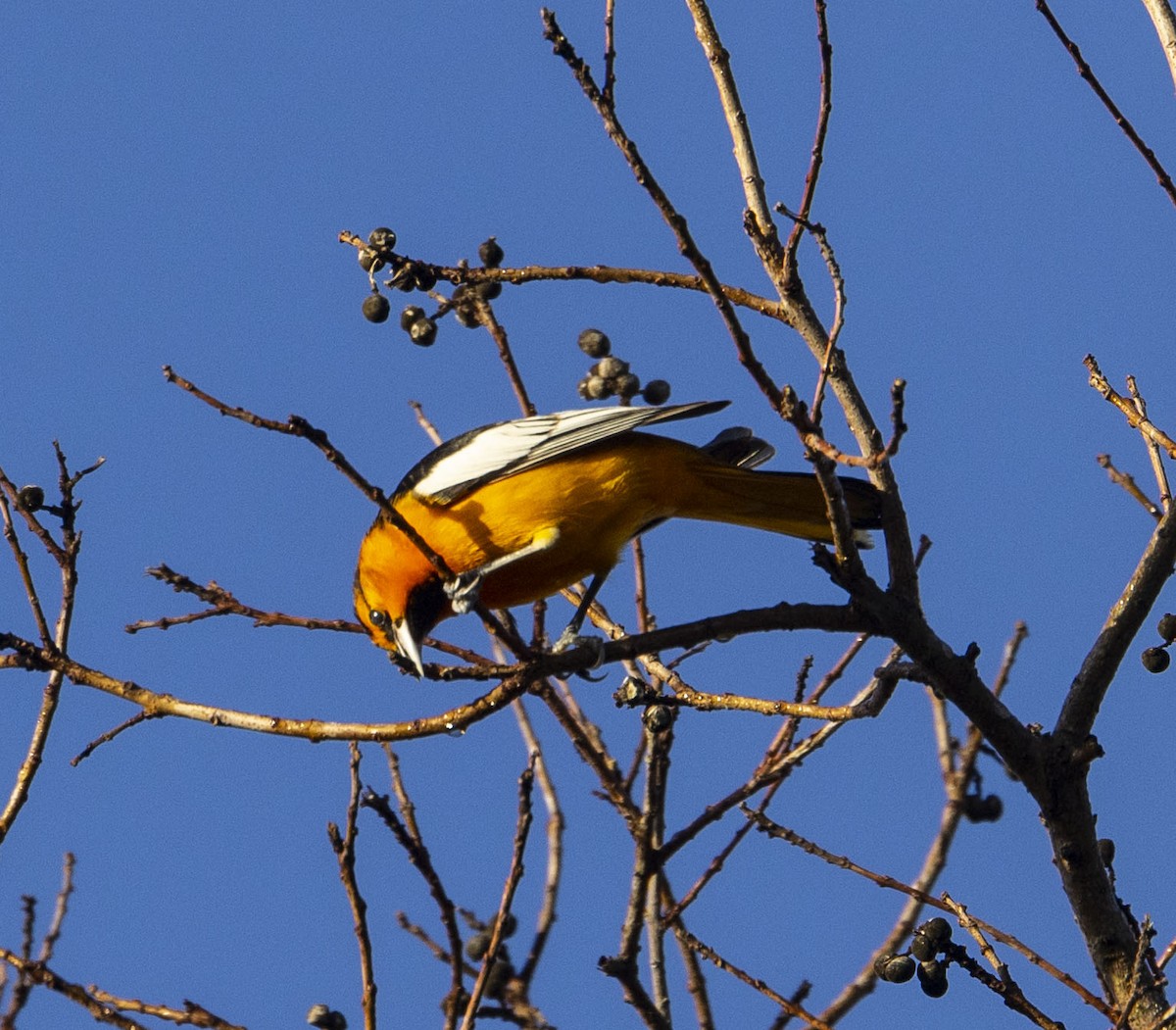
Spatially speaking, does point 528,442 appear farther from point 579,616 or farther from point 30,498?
point 30,498

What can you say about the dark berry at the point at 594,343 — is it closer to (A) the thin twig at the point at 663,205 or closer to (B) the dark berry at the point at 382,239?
(B) the dark berry at the point at 382,239

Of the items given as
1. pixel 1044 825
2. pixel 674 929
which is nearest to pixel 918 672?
pixel 1044 825

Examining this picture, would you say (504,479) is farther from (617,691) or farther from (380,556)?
(617,691)

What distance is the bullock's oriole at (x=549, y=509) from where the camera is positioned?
195 inches

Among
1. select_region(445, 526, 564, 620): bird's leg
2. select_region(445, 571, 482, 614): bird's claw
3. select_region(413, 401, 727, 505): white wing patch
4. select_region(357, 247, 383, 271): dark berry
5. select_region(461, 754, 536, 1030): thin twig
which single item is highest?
select_region(357, 247, 383, 271): dark berry

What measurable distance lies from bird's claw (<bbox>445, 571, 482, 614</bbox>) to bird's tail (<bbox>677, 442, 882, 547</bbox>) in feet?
2.89

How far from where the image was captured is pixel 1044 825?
12.9 ft

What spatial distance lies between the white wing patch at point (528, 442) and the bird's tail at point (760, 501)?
0.37 meters

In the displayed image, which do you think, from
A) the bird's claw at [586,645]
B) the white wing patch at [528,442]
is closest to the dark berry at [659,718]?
the bird's claw at [586,645]

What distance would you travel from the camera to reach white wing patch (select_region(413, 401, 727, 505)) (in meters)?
4.94

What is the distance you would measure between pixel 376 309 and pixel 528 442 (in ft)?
2.54

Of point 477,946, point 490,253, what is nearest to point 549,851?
point 477,946

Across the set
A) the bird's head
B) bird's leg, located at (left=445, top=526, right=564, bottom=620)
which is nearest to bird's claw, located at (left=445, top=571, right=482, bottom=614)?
bird's leg, located at (left=445, top=526, right=564, bottom=620)

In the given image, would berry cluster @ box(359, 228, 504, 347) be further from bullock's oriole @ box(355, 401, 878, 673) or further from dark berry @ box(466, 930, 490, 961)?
dark berry @ box(466, 930, 490, 961)
